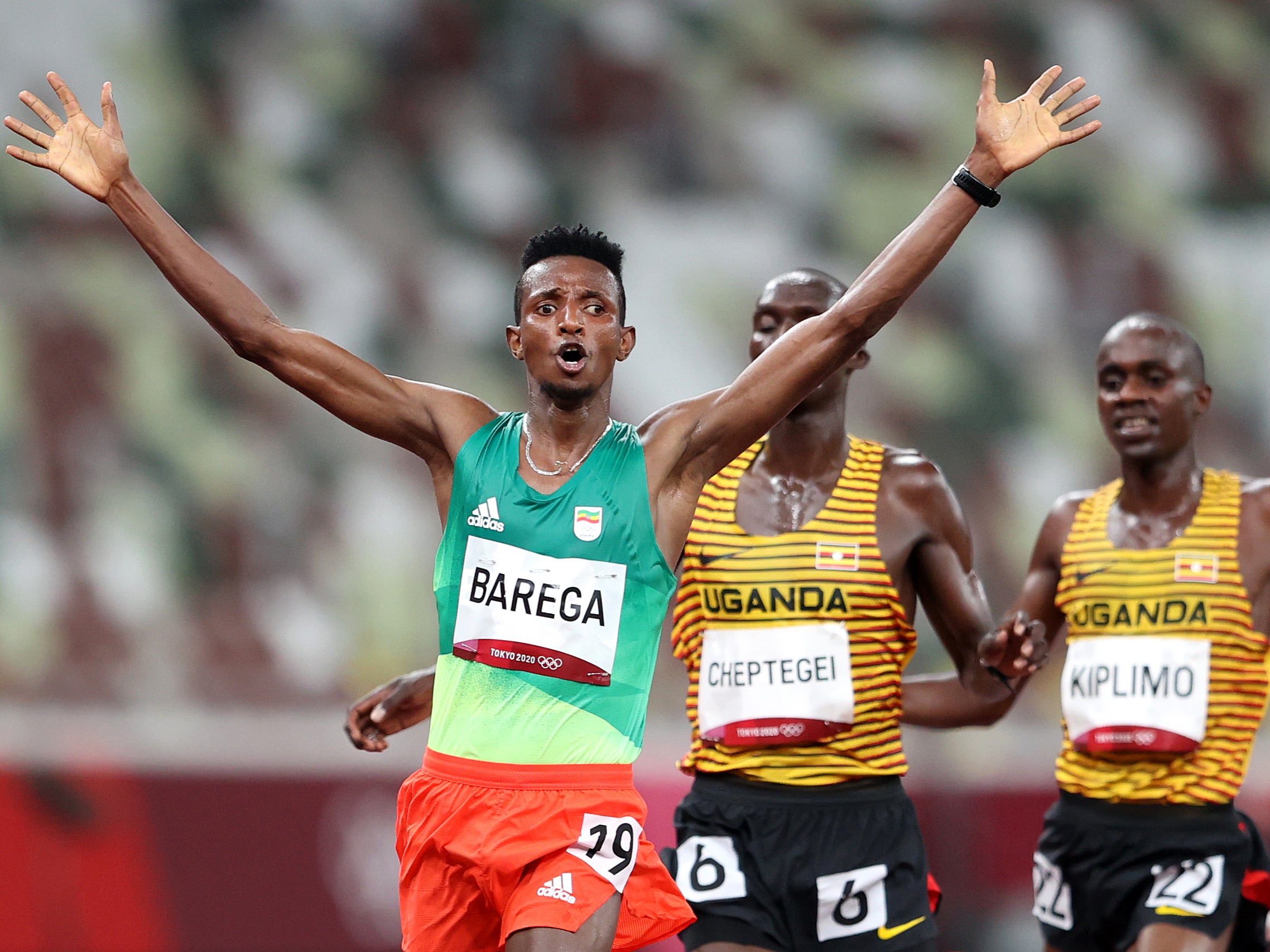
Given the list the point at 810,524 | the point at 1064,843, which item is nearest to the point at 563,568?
the point at 810,524

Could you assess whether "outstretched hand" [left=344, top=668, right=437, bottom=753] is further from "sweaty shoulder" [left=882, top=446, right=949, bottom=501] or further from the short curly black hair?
"sweaty shoulder" [left=882, top=446, right=949, bottom=501]

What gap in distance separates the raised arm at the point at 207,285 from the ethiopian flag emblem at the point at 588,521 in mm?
443

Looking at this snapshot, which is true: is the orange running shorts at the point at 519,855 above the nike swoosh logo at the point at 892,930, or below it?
above

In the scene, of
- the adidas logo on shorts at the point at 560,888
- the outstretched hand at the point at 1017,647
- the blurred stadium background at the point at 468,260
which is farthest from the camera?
the blurred stadium background at the point at 468,260

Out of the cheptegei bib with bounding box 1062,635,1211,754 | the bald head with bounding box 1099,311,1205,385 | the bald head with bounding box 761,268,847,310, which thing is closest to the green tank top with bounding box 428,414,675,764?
the bald head with bounding box 761,268,847,310

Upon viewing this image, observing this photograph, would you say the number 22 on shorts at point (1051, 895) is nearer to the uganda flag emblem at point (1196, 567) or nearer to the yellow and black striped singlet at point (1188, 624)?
the yellow and black striped singlet at point (1188, 624)

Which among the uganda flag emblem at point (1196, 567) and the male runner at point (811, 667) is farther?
the uganda flag emblem at point (1196, 567)

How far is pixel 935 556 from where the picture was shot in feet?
14.2

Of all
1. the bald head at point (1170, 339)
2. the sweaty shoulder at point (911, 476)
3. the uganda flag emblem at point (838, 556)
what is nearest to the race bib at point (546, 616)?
the uganda flag emblem at point (838, 556)

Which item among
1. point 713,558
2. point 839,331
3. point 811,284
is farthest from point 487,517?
point 811,284

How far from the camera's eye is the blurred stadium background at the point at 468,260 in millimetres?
8805

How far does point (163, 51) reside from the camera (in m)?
9.83

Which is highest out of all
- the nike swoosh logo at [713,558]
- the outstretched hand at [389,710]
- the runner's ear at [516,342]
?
the runner's ear at [516,342]

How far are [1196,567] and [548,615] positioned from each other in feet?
7.45
